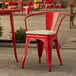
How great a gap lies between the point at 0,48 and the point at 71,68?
6.99 feet

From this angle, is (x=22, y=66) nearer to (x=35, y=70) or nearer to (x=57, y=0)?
(x=35, y=70)

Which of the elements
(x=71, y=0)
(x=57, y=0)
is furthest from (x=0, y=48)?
(x=57, y=0)

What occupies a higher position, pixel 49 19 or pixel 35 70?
pixel 49 19

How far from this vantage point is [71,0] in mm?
9734

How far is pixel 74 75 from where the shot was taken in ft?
11.7

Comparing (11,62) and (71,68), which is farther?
(11,62)

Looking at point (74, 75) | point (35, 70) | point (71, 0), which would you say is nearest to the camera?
point (74, 75)

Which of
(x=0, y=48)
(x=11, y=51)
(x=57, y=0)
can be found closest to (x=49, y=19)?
(x=11, y=51)

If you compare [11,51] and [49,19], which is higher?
[49,19]

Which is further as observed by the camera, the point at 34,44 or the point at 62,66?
the point at 34,44

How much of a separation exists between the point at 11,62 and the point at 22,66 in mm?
443

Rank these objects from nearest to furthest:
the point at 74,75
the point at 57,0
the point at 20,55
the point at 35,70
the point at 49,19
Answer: the point at 74,75 < the point at 35,70 < the point at 49,19 < the point at 20,55 < the point at 57,0

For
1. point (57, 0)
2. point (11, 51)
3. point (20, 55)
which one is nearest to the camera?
point (20, 55)

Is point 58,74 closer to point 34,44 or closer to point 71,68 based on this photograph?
point 71,68
